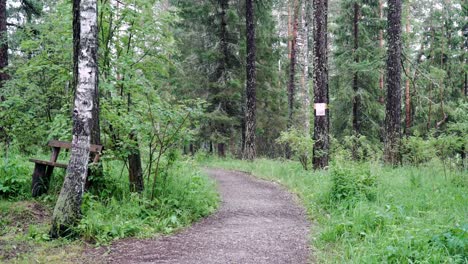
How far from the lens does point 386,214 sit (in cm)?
520

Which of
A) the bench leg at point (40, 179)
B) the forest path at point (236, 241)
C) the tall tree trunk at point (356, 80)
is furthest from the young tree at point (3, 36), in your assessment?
the tall tree trunk at point (356, 80)

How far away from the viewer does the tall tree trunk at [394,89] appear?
11.3 m

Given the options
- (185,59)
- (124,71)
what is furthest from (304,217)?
(185,59)

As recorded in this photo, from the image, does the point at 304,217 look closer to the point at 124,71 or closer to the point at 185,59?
the point at 124,71

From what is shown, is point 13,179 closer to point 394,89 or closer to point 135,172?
point 135,172

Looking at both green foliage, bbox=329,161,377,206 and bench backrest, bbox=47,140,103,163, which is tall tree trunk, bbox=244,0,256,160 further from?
bench backrest, bbox=47,140,103,163

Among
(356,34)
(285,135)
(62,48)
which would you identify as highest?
(356,34)

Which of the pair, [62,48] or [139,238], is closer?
[139,238]

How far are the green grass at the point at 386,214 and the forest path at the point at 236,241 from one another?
12.7 inches

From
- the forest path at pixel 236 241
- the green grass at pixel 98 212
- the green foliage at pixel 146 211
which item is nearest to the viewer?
A: the forest path at pixel 236 241

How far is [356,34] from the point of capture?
66.1 feet

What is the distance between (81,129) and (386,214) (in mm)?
4448

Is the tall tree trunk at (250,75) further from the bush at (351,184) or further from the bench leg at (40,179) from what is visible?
the bench leg at (40,179)

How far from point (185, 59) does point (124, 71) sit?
40.6ft
